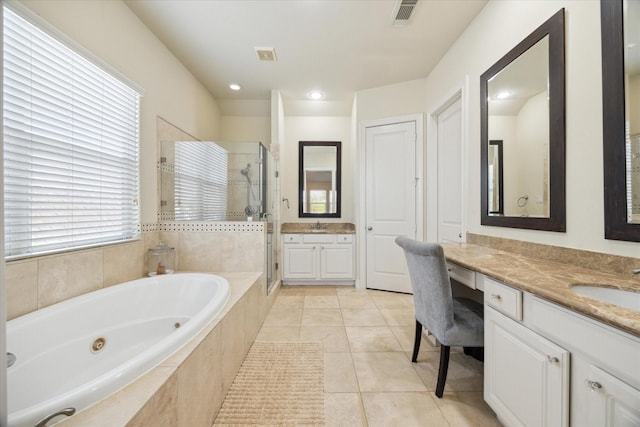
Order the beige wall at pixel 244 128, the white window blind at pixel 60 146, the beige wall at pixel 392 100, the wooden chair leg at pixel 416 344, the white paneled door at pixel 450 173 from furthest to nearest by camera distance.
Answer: the beige wall at pixel 244 128 < the beige wall at pixel 392 100 < the white paneled door at pixel 450 173 < the wooden chair leg at pixel 416 344 < the white window blind at pixel 60 146

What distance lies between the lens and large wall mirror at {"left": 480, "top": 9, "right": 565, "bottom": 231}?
1343 mm

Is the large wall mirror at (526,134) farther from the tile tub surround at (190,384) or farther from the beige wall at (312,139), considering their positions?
the beige wall at (312,139)

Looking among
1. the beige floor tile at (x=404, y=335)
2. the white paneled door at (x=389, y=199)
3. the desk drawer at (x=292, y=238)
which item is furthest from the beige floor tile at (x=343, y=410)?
the desk drawer at (x=292, y=238)

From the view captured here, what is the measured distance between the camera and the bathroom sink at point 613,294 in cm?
93

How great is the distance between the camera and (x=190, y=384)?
3.41 feet

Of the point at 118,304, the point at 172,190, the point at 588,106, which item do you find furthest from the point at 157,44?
the point at 588,106

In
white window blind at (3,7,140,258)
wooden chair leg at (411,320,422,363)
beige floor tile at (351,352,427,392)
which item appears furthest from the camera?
wooden chair leg at (411,320,422,363)

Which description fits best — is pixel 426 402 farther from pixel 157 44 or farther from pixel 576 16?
pixel 157 44

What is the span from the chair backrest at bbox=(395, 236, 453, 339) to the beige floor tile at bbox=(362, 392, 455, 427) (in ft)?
1.23

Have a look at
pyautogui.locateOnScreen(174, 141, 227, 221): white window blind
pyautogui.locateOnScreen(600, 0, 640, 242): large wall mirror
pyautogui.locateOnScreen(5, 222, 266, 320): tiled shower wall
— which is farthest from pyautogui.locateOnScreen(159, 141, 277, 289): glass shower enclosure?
pyautogui.locateOnScreen(600, 0, 640, 242): large wall mirror

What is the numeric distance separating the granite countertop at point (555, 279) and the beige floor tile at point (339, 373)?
984 mm

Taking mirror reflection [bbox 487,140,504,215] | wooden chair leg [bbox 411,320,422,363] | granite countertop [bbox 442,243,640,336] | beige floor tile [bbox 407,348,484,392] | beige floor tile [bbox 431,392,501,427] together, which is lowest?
beige floor tile [bbox 431,392,501,427]

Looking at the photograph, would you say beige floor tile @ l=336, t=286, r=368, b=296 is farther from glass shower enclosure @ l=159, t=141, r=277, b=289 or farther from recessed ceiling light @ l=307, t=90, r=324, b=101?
recessed ceiling light @ l=307, t=90, r=324, b=101

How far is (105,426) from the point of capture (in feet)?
2.27
